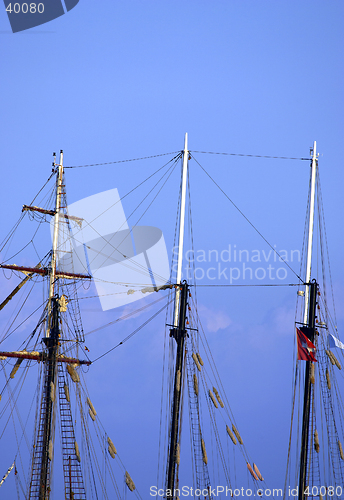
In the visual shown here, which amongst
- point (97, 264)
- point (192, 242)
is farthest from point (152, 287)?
point (97, 264)

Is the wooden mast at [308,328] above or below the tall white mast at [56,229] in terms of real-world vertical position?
below

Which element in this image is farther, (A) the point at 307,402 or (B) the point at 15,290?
(B) the point at 15,290

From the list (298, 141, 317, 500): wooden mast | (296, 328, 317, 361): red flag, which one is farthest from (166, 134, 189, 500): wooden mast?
(298, 141, 317, 500): wooden mast

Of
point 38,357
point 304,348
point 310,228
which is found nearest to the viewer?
point 304,348

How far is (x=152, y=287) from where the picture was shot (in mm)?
48500

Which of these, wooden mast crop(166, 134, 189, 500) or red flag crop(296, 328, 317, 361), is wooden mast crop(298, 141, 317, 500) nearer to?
red flag crop(296, 328, 317, 361)

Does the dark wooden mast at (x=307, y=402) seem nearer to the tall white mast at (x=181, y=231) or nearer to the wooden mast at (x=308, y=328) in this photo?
the wooden mast at (x=308, y=328)

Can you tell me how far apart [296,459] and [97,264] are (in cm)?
1904

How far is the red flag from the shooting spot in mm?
47312

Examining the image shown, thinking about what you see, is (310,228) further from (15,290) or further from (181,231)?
(15,290)

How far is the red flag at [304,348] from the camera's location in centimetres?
4731

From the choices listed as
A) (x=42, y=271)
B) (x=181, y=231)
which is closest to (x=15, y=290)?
(x=42, y=271)

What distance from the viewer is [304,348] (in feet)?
156

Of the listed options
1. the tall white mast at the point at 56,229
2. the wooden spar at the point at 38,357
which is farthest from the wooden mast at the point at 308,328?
the tall white mast at the point at 56,229
